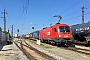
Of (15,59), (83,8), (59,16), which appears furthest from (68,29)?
(83,8)

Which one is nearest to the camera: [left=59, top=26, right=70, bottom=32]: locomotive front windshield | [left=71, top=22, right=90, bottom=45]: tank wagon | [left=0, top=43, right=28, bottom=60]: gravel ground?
[left=0, top=43, right=28, bottom=60]: gravel ground

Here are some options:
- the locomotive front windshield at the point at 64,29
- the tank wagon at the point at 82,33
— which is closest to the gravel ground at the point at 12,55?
the locomotive front windshield at the point at 64,29

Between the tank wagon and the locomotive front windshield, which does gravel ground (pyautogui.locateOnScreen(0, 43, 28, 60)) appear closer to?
the locomotive front windshield

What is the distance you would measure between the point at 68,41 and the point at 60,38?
1114 millimetres

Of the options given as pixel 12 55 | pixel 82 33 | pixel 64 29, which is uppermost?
pixel 64 29

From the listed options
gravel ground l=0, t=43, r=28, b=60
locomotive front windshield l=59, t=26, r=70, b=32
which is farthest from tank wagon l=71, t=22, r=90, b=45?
gravel ground l=0, t=43, r=28, b=60

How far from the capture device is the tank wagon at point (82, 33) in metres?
24.4

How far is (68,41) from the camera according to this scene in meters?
24.8

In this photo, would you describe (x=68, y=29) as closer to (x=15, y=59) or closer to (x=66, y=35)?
(x=66, y=35)

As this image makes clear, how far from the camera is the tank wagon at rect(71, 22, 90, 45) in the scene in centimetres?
2441

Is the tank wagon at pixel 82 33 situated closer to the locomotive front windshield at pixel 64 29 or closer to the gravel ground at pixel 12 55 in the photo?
the locomotive front windshield at pixel 64 29

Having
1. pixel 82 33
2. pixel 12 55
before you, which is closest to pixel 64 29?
pixel 82 33

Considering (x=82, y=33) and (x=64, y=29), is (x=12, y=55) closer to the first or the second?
(x=64, y=29)

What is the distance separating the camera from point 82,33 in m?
26.2
